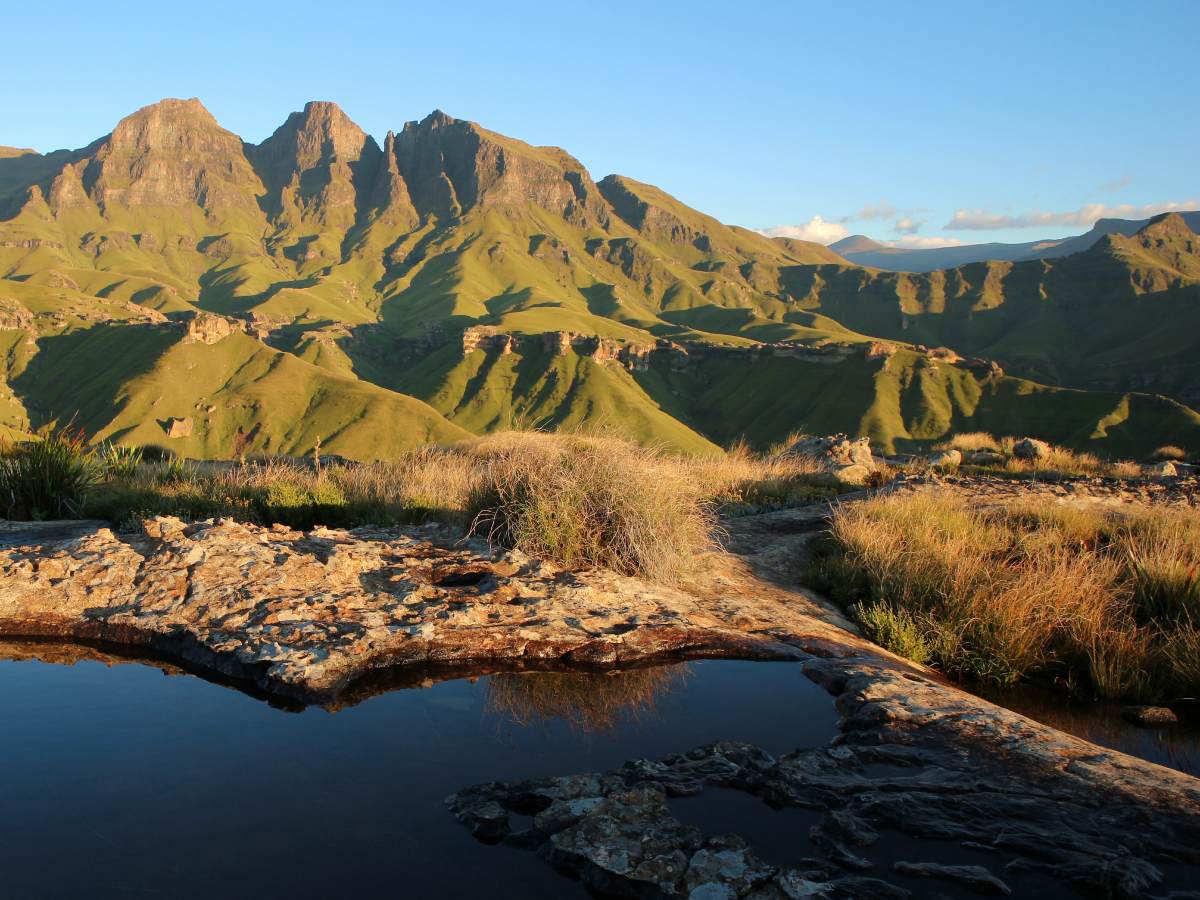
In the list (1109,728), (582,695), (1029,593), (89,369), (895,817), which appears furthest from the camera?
(89,369)

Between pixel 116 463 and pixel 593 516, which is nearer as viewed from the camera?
pixel 593 516

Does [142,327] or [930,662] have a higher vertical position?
[142,327]

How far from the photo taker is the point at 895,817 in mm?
4328

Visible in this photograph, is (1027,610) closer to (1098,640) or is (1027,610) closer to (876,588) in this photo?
(1098,640)

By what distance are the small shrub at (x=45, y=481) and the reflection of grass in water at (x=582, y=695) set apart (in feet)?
23.6

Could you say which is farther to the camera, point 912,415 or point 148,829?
point 912,415

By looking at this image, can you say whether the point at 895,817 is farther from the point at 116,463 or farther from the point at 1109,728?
the point at 116,463

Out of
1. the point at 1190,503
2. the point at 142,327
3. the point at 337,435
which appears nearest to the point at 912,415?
the point at 337,435

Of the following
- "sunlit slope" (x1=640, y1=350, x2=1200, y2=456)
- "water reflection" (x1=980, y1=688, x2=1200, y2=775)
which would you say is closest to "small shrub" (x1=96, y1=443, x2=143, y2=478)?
"water reflection" (x1=980, y1=688, x2=1200, y2=775)

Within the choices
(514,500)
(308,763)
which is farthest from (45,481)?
(308,763)

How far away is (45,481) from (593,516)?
7098 mm

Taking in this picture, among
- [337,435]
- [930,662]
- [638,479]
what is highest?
[638,479]

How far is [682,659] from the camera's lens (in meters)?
6.67

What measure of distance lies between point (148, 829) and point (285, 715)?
1.36 meters
